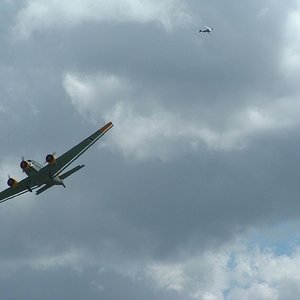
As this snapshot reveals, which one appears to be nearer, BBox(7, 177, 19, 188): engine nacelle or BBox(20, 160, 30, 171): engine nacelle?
BBox(20, 160, 30, 171): engine nacelle

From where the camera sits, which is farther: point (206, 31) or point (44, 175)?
point (206, 31)

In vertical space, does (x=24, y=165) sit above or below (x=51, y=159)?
below

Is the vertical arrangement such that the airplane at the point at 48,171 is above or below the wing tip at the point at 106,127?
below

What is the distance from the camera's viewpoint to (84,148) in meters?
142

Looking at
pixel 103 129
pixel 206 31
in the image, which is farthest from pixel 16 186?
pixel 206 31

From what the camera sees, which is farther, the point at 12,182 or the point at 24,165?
the point at 12,182

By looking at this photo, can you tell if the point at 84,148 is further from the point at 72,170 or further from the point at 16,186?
the point at 16,186

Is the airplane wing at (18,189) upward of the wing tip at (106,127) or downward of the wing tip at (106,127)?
downward

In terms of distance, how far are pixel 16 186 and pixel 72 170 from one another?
1383cm

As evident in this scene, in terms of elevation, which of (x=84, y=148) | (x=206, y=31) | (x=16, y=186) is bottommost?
(x=16, y=186)

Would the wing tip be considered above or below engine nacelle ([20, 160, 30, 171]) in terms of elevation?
above

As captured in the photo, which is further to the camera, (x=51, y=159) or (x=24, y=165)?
(x=51, y=159)

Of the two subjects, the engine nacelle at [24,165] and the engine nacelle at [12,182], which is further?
the engine nacelle at [12,182]

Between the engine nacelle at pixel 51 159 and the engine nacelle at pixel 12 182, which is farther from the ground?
the engine nacelle at pixel 51 159
